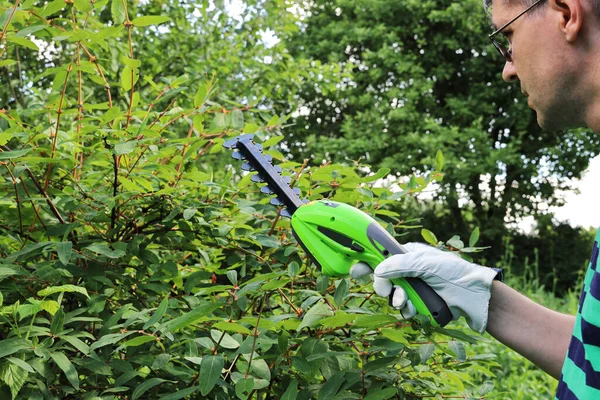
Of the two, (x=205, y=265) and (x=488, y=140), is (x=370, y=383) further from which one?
(x=488, y=140)

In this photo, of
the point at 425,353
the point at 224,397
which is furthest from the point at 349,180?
the point at 224,397

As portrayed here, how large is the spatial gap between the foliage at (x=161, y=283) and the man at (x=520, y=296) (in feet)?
0.33

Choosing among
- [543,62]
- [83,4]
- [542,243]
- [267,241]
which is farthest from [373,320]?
[542,243]

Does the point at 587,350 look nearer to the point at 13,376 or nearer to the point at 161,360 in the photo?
the point at 161,360

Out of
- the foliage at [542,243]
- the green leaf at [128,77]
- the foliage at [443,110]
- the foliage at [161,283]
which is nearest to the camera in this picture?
the foliage at [161,283]

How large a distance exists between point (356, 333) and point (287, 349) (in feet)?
0.70

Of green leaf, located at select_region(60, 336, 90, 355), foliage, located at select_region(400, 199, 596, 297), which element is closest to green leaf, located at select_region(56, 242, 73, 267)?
green leaf, located at select_region(60, 336, 90, 355)

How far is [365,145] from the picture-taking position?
1445cm

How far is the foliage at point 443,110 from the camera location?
14.6 m

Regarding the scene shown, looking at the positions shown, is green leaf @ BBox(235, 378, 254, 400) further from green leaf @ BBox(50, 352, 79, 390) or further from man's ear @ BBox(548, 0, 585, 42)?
man's ear @ BBox(548, 0, 585, 42)

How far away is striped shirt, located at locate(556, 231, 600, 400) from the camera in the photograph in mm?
1181

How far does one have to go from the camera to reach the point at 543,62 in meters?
1.32

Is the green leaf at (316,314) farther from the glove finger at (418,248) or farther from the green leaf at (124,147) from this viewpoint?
the green leaf at (124,147)

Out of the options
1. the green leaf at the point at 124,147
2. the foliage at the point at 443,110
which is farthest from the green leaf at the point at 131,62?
the foliage at the point at 443,110
